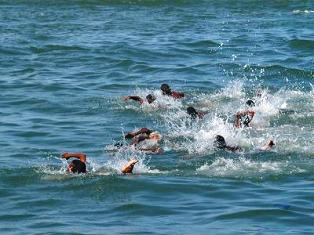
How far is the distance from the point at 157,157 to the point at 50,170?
2325mm

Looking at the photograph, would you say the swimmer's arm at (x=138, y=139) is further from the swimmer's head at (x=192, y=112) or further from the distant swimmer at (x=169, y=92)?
the distant swimmer at (x=169, y=92)

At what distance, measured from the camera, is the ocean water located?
45.2ft

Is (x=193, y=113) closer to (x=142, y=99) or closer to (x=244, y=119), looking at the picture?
(x=244, y=119)

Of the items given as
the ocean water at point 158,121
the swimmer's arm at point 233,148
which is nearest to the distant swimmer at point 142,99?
the ocean water at point 158,121

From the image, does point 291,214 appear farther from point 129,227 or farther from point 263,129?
point 263,129

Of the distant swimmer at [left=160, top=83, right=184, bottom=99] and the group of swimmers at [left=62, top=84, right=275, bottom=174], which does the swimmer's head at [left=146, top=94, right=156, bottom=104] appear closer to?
the group of swimmers at [left=62, top=84, right=275, bottom=174]

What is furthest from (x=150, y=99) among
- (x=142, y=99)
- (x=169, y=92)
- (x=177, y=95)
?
(x=177, y=95)

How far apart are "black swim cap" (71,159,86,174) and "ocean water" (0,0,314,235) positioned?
Answer: 147mm

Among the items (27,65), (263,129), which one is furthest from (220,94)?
(27,65)

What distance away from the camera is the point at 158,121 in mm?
21281

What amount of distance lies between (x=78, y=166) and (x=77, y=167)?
0.08 ft

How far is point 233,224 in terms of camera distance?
13.1m

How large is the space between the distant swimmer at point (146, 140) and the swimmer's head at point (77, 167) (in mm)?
2146

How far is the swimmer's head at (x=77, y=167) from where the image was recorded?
15.9 meters
